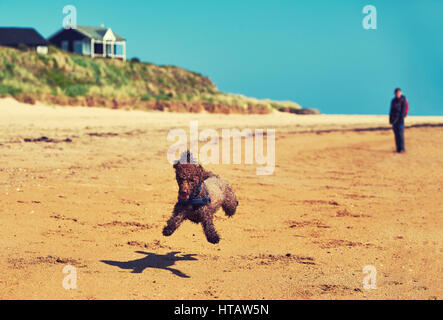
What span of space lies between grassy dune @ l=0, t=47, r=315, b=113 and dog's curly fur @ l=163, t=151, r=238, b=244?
1843 cm

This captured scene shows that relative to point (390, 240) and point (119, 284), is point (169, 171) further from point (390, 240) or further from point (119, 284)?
point (119, 284)

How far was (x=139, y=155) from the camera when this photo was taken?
13820 mm

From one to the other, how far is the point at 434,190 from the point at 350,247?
5377mm

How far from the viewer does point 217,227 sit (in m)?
7.77

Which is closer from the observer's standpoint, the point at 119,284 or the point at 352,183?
the point at 119,284

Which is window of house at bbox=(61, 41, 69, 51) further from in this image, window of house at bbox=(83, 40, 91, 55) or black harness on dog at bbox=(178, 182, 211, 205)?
black harness on dog at bbox=(178, 182, 211, 205)

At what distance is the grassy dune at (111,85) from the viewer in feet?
82.9

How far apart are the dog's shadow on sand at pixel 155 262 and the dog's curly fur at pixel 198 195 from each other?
0.62 metres

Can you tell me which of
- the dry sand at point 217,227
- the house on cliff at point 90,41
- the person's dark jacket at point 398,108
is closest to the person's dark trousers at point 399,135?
the person's dark jacket at point 398,108

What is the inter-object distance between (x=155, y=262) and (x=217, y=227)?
1.72 m

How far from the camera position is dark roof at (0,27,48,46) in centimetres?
5308

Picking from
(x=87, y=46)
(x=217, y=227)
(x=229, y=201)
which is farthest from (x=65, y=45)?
(x=229, y=201)

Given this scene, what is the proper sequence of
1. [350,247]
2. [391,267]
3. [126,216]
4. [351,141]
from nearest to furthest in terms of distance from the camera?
[391,267] < [350,247] < [126,216] < [351,141]

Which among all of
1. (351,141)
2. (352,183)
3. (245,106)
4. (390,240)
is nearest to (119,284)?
(390,240)
